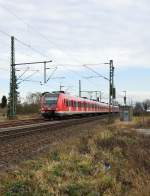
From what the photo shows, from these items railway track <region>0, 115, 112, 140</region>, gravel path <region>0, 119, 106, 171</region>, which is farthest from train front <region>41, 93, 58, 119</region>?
gravel path <region>0, 119, 106, 171</region>

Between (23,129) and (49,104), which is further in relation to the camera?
(49,104)

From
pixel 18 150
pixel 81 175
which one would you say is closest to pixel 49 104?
pixel 18 150

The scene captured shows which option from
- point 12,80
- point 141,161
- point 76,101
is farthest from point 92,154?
point 76,101

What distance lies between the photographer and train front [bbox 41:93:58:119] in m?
41.8

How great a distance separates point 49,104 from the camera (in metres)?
42.2

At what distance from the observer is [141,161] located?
12.1 m

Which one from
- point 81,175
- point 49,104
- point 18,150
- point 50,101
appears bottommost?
point 81,175

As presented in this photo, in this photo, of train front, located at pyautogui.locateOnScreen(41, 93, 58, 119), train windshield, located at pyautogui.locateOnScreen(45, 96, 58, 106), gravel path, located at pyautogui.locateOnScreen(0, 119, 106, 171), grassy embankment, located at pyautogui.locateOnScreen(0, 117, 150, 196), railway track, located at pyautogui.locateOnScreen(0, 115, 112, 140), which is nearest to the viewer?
grassy embankment, located at pyautogui.locateOnScreen(0, 117, 150, 196)

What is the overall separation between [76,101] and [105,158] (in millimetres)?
38700

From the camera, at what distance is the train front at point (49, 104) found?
41844 millimetres

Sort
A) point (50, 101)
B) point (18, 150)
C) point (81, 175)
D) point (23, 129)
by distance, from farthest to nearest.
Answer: point (50, 101) → point (23, 129) → point (18, 150) → point (81, 175)

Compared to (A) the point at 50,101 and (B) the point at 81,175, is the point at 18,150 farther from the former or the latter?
(A) the point at 50,101

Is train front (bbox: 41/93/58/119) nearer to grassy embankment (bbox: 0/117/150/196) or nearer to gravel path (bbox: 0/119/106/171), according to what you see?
gravel path (bbox: 0/119/106/171)

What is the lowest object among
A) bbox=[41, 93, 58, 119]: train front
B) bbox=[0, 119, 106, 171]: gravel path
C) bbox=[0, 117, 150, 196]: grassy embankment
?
bbox=[0, 117, 150, 196]: grassy embankment
